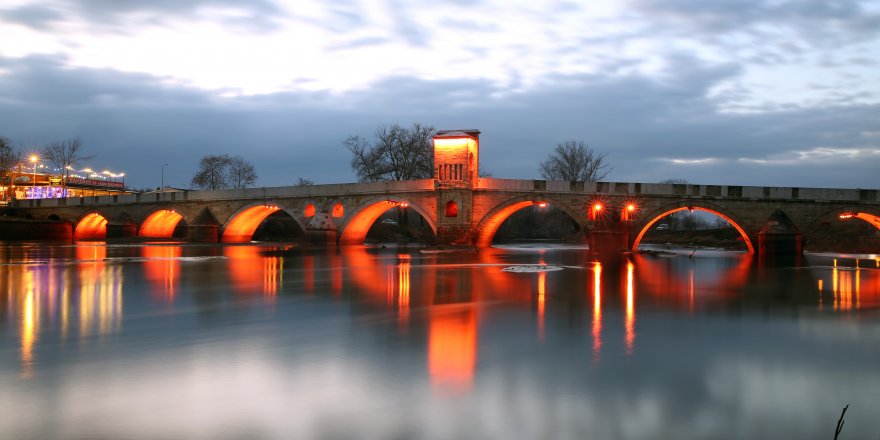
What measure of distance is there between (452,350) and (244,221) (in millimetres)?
39885

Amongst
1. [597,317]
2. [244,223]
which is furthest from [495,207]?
[597,317]

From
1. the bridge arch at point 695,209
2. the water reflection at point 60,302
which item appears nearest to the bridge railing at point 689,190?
the bridge arch at point 695,209

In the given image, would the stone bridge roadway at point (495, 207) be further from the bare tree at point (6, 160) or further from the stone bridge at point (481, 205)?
the bare tree at point (6, 160)

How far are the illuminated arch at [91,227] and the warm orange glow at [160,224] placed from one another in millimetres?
5010

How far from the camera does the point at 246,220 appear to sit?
43.6 m

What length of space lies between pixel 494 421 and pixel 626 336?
11.8 ft

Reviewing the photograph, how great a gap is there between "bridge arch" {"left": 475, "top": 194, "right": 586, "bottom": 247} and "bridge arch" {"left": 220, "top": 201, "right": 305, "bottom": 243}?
1295 centimetres

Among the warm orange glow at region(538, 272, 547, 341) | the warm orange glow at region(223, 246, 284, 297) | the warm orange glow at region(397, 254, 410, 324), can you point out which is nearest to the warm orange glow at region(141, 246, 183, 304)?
the warm orange glow at region(223, 246, 284, 297)

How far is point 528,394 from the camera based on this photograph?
4.84m

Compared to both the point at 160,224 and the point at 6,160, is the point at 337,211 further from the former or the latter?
the point at 6,160

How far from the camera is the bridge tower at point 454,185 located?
1278 inches

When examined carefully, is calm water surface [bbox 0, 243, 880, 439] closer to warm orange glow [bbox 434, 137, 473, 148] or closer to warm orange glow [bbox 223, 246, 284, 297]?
warm orange glow [bbox 223, 246, 284, 297]

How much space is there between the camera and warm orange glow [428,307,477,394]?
5.17 m

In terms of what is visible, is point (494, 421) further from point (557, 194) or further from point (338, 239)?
point (338, 239)
